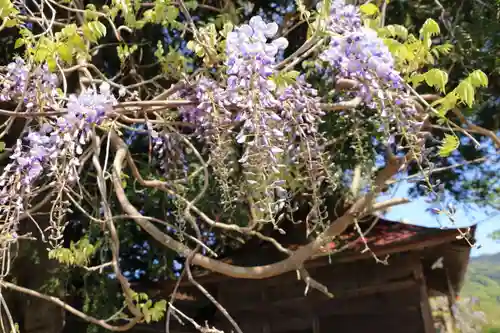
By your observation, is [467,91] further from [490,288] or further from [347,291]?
[490,288]

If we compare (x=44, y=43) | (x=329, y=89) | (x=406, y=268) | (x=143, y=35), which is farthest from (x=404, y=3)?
(x=44, y=43)

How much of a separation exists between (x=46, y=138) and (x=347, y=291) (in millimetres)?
3772

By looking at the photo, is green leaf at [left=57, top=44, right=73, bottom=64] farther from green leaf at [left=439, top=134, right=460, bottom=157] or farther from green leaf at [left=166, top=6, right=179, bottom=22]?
green leaf at [left=439, top=134, right=460, bottom=157]

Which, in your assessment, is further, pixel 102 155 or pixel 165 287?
pixel 165 287

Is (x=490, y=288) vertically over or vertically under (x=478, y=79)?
under

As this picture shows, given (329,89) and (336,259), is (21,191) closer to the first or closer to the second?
(329,89)

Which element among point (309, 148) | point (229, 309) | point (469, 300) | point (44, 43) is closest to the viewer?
point (44, 43)

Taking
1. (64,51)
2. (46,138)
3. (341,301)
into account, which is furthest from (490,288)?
(64,51)

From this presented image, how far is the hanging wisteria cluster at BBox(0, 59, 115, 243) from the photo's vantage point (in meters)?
1.90

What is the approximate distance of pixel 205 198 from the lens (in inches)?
152

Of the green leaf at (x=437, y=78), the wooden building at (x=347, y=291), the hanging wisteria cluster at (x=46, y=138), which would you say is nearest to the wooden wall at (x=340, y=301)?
the wooden building at (x=347, y=291)

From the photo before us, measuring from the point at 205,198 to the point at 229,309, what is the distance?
2.32 metres

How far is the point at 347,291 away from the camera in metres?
5.25

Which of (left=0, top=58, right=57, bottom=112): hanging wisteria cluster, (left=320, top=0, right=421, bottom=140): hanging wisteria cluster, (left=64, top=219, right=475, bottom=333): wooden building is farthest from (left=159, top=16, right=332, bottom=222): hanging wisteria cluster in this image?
(left=64, top=219, right=475, bottom=333): wooden building
